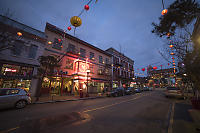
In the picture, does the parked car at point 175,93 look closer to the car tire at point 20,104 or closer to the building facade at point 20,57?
the car tire at point 20,104

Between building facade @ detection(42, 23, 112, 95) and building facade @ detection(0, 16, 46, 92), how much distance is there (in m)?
1.60

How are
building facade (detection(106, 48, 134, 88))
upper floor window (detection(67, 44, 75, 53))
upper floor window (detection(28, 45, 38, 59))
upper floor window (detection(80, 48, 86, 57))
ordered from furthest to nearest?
building facade (detection(106, 48, 134, 88)) < upper floor window (detection(80, 48, 86, 57)) < upper floor window (detection(67, 44, 75, 53)) < upper floor window (detection(28, 45, 38, 59))

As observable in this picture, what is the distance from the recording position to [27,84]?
12195 millimetres

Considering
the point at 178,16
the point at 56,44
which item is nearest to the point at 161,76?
the point at 178,16

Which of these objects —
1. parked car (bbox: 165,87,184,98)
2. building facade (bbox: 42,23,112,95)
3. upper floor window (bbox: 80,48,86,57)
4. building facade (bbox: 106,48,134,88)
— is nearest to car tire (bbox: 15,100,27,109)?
building facade (bbox: 42,23,112,95)

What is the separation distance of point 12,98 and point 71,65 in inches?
439

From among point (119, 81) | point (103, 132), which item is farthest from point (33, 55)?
point (119, 81)

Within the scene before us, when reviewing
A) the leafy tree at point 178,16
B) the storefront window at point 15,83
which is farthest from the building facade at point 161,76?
the storefront window at point 15,83

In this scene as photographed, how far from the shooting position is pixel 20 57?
38.7 ft

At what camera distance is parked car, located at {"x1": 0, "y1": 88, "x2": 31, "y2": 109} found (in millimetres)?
6029

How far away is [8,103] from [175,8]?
12.9 metres

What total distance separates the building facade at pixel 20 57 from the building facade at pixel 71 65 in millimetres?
1598

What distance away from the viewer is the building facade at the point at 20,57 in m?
10.6

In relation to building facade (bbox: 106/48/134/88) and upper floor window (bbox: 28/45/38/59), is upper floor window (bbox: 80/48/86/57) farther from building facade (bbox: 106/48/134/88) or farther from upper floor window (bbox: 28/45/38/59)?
building facade (bbox: 106/48/134/88)
